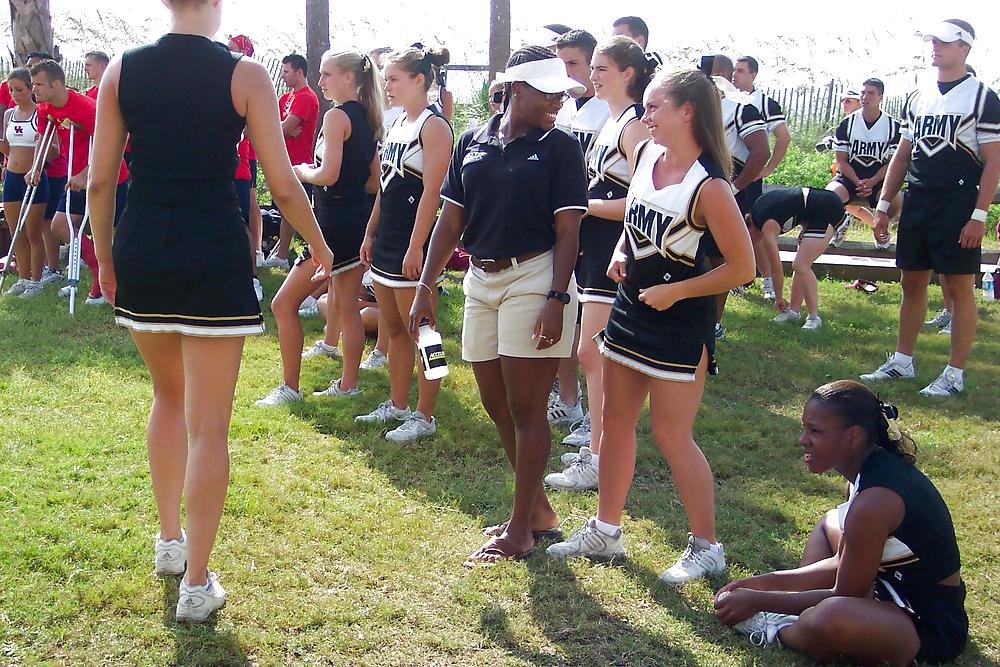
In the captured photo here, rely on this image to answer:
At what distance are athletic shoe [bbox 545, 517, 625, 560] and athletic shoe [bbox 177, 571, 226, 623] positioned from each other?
1.36 m

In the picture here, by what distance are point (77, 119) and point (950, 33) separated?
6.98m

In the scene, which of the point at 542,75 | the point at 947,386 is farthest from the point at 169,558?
the point at 947,386

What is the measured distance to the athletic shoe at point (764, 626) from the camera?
349 centimetres

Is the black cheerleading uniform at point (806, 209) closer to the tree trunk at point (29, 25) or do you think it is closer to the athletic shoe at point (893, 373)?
the athletic shoe at point (893, 373)

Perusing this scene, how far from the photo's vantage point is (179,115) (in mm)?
3186

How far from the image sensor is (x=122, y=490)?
4.65 metres

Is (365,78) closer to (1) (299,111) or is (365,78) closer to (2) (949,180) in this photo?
(2) (949,180)

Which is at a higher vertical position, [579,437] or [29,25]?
[29,25]

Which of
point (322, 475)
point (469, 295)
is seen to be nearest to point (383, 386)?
point (322, 475)

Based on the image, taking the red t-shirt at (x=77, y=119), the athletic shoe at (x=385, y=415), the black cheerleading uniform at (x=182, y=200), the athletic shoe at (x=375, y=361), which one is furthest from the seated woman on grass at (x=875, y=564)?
the red t-shirt at (x=77, y=119)

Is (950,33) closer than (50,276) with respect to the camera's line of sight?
Yes

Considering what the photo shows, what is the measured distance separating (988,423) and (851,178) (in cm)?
398

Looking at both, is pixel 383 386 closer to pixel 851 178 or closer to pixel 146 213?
pixel 146 213

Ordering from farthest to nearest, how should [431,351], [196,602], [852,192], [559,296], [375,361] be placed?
[852,192] → [375,361] → [431,351] → [559,296] → [196,602]
